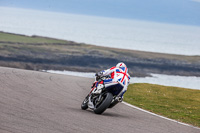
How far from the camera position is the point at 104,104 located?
40.2 feet

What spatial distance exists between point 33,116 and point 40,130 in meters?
1.65

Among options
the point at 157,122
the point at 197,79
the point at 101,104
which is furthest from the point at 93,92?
the point at 197,79

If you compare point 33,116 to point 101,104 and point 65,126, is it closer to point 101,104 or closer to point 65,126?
point 65,126

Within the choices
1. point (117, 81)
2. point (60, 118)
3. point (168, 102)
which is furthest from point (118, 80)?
point (168, 102)

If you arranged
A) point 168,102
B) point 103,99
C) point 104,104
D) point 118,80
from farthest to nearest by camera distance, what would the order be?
1. point 168,102
2. point 118,80
3. point 103,99
4. point 104,104

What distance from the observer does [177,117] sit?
1475cm

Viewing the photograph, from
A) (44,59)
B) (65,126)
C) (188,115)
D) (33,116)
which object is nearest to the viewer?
(65,126)

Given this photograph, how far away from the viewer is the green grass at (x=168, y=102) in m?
15.5

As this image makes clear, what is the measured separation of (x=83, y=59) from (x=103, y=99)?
64972 mm

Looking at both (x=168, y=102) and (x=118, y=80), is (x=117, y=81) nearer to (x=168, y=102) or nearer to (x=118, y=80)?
(x=118, y=80)

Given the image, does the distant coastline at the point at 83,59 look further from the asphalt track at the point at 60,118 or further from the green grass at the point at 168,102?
the asphalt track at the point at 60,118

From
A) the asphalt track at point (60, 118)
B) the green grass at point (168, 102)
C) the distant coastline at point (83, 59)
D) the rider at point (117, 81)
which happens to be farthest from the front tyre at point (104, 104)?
the distant coastline at point (83, 59)

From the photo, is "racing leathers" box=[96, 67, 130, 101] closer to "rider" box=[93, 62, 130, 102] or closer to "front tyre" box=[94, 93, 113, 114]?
"rider" box=[93, 62, 130, 102]

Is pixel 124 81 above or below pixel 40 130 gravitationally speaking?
above
